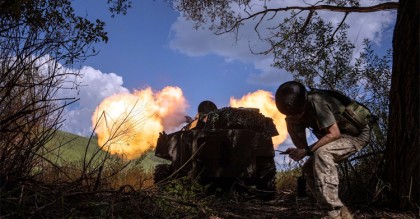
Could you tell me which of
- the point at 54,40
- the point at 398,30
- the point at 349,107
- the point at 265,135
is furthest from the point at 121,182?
the point at 398,30

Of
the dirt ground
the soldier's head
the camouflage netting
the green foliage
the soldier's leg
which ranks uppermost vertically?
the camouflage netting

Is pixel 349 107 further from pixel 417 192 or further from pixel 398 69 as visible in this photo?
pixel 417 192

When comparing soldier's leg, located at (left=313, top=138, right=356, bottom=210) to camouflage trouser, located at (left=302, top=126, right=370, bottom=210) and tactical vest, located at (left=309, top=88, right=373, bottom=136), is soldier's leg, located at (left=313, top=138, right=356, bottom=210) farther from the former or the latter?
tactical vest, located at (left=309, top=88, right=373, bottom=136)

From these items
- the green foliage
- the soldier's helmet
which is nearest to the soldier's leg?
the green foliage

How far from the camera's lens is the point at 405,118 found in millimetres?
5855

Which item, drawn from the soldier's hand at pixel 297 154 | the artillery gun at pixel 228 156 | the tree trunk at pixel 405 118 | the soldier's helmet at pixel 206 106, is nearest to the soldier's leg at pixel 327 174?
the soldier's hand at pixel 297 154

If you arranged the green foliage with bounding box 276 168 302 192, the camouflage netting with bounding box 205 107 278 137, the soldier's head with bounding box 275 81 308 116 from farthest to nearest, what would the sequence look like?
the green foliage with bounding box 276 168 302 192 < the camouflage netting with bounding box 205 107 278 137 < the soldier's head with bounding box 275 81 308 116

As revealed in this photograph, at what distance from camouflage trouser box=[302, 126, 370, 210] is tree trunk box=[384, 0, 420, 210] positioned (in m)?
0.73

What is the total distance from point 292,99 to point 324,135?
1.97ft

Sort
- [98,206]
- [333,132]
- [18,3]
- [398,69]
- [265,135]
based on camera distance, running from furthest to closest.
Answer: [265,135] → [398,69] → [18,3] → [333,132] → [98,206]

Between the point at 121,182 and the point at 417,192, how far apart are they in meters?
5.81

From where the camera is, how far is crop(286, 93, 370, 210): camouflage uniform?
5301mm

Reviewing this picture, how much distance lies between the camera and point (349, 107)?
5.65m

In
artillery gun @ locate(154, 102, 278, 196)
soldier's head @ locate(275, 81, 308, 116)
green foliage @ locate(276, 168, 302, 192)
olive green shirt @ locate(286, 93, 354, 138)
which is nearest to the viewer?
olive green shirt @ locate(286, 93, 354, 138)
